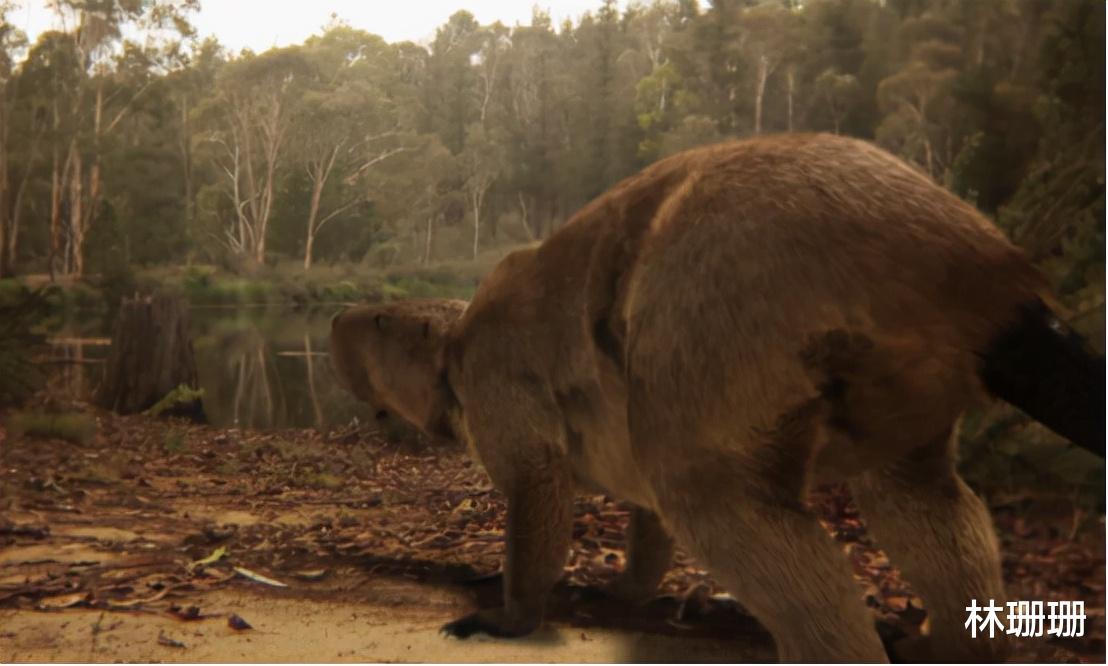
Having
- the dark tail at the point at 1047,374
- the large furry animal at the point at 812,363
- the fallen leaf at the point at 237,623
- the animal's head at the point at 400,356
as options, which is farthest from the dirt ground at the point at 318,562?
the dark tail at the point at 1047,374

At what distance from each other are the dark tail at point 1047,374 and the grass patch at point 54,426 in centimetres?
294

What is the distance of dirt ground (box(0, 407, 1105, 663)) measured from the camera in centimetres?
306

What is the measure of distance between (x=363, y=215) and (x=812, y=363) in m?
1.83

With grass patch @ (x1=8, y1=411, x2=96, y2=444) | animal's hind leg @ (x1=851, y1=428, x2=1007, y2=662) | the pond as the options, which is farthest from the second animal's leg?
grass patch @ (x1=8, y1=411, x2=96, y2=444)

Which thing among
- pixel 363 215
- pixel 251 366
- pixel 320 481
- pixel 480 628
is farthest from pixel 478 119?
pixel 480 628

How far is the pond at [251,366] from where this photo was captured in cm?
350

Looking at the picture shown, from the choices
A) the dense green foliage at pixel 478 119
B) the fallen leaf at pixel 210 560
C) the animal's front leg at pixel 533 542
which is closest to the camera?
the animal's front leg at pixel 533 542

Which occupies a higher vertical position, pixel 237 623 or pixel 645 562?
pixel 645 562

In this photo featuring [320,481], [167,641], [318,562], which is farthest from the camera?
[320,481]

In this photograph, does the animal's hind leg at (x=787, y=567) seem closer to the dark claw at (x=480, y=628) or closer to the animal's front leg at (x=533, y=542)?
the animal's front leg at (x=533, y=542)

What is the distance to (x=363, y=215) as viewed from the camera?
11.4ft

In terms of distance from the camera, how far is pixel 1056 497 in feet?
11.3

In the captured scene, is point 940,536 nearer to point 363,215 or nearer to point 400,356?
point 400,356

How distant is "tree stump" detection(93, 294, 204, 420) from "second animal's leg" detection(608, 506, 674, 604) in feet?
5.30
